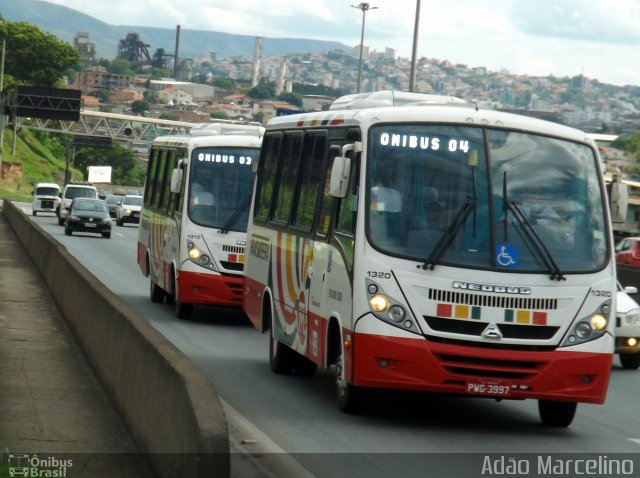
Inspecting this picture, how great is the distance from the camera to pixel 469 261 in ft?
38.2

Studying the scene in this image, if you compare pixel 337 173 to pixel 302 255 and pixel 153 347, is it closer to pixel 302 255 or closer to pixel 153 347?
pixel 302 255

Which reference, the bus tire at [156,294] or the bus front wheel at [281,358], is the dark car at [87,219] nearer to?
the bus tire at [156,294]

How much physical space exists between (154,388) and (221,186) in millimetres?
12294

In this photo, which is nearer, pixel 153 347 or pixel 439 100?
pixel 153 347

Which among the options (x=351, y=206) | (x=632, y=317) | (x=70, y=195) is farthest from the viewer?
(x=70, y=195)

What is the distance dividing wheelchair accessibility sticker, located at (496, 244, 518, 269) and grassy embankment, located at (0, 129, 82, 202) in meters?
99.1

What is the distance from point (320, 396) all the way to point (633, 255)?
3450 cm

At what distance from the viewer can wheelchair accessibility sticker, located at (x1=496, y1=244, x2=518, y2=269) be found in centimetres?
1165

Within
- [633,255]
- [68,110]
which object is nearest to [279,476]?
[633,255]

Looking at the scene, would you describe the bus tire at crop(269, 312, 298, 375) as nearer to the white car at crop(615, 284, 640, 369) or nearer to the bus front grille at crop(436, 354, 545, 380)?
the bus front grille at crop(436, 354, 545, 380)

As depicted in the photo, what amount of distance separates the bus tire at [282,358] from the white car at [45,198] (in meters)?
63.5

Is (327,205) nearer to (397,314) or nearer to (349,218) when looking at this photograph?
(349,218)

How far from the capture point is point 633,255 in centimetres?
4656

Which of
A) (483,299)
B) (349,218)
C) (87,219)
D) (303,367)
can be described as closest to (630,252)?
(87,219)
